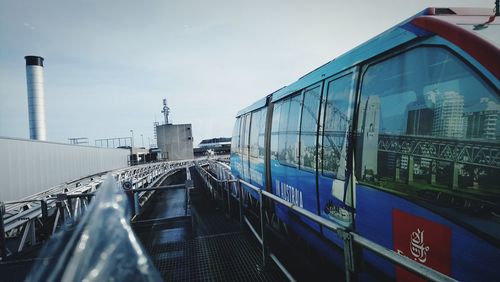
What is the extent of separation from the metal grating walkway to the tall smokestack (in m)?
25.9

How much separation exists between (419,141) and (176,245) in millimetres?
4393

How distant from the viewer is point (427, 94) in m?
2.52

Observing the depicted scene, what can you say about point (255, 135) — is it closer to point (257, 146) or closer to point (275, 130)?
point (257, 146)

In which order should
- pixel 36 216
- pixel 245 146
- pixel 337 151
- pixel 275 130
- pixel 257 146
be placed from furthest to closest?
pixel 245 146
pixel 257 146
pixel 275 130
pixel 36 216
pixel 337 151

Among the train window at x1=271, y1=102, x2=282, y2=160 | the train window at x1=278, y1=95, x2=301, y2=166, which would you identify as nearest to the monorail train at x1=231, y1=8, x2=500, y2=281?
the train window at x1=278, y1=95, x2=301, y2=166

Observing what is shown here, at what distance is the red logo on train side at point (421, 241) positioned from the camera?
2260 millimetres

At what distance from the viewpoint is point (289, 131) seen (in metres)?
6.15

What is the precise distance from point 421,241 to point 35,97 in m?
31.5

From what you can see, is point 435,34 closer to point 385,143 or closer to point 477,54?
point 477,54

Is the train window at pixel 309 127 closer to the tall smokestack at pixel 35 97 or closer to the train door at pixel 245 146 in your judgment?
the train door at pixel 245 146

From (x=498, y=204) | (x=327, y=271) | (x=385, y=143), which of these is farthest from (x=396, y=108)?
(x=327, y=271)

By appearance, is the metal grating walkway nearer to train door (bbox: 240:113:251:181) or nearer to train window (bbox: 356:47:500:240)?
train window (bbox: 356:47:500:240)

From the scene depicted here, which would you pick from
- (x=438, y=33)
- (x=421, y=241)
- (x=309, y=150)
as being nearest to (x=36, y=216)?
(x=309, y=150)

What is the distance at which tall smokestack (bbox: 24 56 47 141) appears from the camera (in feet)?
82.1
